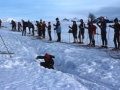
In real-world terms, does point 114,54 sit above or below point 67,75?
above

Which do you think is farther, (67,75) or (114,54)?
(114,54)

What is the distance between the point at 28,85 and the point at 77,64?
4702mm

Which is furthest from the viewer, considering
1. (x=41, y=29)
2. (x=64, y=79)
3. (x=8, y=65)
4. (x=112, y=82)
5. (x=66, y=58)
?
(x=41, y=29)

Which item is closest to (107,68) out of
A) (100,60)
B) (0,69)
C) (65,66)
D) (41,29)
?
(100,60)

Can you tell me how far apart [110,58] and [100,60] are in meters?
0.61

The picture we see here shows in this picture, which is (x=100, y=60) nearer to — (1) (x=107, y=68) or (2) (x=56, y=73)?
(1) (x=107, y=68)

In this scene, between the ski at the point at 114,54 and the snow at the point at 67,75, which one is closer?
the snow at the point at 67,75

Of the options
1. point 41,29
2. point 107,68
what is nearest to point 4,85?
point 107,68

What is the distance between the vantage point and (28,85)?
7.75 meters

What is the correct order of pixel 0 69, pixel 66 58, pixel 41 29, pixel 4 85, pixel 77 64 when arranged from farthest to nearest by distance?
pixel 41 29, pixel 66 58, pixel 77 64, pixel 0 69, pixel 4 85

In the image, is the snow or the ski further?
the ski

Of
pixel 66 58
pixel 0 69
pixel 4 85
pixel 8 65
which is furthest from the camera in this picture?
pixel 66 58

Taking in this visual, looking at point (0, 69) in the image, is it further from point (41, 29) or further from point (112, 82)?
point (41, 29)

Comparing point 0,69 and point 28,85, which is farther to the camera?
point 0,69
